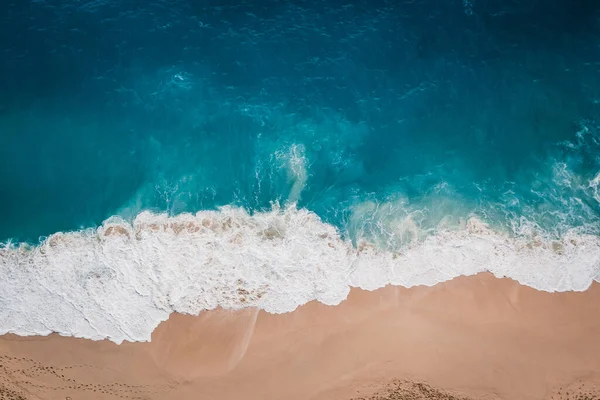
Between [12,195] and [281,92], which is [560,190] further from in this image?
[12,195]

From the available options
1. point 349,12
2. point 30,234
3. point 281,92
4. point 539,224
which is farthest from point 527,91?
point 30,234

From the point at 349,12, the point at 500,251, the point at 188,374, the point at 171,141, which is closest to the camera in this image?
the point at 188,374

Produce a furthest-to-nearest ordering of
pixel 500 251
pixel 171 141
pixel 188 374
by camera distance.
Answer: pixel 171 141
pixel 500 251
pixel 188 374

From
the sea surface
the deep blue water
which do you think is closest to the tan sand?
the sea surface

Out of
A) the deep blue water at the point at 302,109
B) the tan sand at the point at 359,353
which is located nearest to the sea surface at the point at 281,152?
the deep blue water at the point at 302,109

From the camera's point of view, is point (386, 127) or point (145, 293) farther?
point (386, 127)

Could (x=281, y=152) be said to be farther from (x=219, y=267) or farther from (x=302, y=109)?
(x=219, y=267)

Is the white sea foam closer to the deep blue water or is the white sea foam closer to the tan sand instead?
the tan sand

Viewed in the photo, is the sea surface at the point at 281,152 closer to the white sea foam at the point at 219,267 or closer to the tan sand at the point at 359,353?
the white sea foam at the point at 219,267
